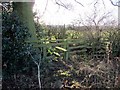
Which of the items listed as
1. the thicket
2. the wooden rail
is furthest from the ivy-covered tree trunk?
the thicket

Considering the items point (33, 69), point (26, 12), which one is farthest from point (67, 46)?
point (33, 69)

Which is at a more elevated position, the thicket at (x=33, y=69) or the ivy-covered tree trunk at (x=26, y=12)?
the ivy-covered tree trunk at (x=26, y=12)

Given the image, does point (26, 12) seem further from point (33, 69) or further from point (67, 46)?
point (33, 69)

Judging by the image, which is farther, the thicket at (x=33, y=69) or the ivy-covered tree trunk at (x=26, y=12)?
the ivy-covered tree trunk at (x=26, y=12)

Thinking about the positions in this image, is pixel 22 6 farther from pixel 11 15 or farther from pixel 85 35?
pixel 85 35

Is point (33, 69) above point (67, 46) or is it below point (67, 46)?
below

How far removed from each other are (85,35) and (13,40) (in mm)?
3959

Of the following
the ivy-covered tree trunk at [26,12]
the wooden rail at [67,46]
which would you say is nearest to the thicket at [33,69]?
the wooden rail at [67,46]

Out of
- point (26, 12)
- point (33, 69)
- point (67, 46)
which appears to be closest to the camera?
point (33, 69)

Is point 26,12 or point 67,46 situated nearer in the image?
point 26,12

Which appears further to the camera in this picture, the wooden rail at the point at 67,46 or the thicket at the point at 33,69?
the wooden rail at the point at 67,46

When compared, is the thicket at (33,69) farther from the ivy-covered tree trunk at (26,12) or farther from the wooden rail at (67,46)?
the ivy-covered tree trunk at (26,12)

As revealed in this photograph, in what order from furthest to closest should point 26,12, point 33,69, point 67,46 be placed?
point 67,46 < point 26,12 < point 33,69

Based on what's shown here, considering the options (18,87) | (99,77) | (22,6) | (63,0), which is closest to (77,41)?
(63,0)
